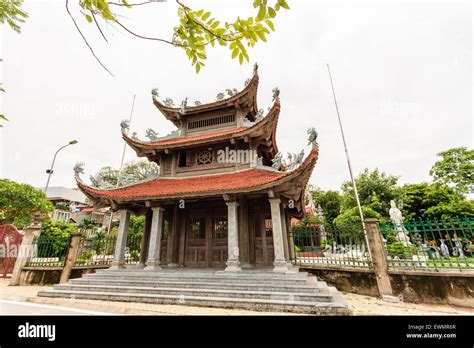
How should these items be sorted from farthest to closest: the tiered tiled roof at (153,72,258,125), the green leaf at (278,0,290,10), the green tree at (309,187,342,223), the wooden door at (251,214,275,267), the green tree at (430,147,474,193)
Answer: the green tree at (309,187,342,223)
the green tree at (430,147,474,193)
the tiered tiled roof at (153,72,258,125)
the wooden door at (251,214,275,267)
the green leaf at (278,0,290,10)

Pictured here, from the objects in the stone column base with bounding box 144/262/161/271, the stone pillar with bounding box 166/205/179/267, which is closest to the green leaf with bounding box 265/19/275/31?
the stone column base with bounding box 144/262/161/271

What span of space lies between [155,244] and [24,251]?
22.3 feet

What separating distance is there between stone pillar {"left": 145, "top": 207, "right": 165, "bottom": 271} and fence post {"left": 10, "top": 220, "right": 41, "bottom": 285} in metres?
6.34

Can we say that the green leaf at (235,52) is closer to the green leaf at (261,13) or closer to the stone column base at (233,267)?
the green leaf at (261,13)

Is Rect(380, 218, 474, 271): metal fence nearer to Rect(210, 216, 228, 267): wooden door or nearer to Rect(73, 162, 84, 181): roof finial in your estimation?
Rect(210, 216, 228, 267): wooden door

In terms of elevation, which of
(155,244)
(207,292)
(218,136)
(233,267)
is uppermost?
(218,136)

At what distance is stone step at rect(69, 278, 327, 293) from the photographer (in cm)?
592

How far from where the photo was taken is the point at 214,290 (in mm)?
6246

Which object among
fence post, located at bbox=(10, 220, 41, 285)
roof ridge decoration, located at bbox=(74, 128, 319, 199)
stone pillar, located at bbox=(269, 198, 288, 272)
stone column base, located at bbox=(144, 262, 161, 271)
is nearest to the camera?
roof ridge decoration, located at bbox=(74, 128, 319, 199)

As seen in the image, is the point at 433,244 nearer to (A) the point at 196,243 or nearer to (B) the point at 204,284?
(B) the point at 204,284

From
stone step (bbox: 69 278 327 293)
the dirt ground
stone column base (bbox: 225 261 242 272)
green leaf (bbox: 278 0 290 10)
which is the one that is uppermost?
green leaf (bbox: 278 0 290 10)

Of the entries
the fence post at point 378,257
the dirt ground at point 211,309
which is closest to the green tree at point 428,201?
the fence post at point 378,257

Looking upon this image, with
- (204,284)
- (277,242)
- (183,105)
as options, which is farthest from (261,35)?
(183,105)

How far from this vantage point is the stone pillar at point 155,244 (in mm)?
8297
